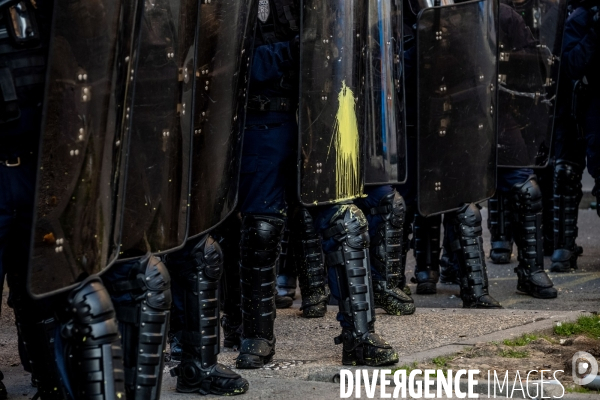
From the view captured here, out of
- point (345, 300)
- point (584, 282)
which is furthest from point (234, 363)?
point (584, 282)

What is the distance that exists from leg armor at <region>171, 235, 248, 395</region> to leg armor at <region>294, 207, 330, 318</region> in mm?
2100

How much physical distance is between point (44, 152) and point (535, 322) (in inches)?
135

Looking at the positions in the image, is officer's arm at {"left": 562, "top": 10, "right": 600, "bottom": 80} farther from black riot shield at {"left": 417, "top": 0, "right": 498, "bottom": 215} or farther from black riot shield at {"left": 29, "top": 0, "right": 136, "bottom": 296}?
black riot shield at {"left": 29, "top": 0, "right": 136, "bottom": 296}

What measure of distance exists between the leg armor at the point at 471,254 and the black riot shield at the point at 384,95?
1.55 feet

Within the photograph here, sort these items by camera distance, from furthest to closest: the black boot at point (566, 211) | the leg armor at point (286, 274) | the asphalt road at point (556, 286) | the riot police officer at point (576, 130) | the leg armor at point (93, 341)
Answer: the black boot at point (566, 211) → the riot police officer at point (576, 130) → the leg armor at point (286, 274) → the asphalt road at point (556, 286) → the leg armor at point (93, 341)

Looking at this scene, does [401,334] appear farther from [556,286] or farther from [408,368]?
[556,286]

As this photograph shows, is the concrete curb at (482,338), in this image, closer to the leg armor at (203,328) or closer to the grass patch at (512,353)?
the grass patch at (512,353)

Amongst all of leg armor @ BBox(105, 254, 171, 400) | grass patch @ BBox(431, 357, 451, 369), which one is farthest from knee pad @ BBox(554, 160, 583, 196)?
leg armor @ BBox(105, 254, 171, 400)

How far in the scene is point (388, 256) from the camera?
22.8 ft

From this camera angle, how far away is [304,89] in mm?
5055

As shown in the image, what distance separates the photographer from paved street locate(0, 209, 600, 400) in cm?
483

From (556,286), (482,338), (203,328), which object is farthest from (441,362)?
(556,286)

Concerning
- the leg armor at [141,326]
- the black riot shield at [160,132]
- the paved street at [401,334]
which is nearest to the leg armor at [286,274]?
the paved street at [401,334]

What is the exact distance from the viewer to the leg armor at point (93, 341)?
338 cm
